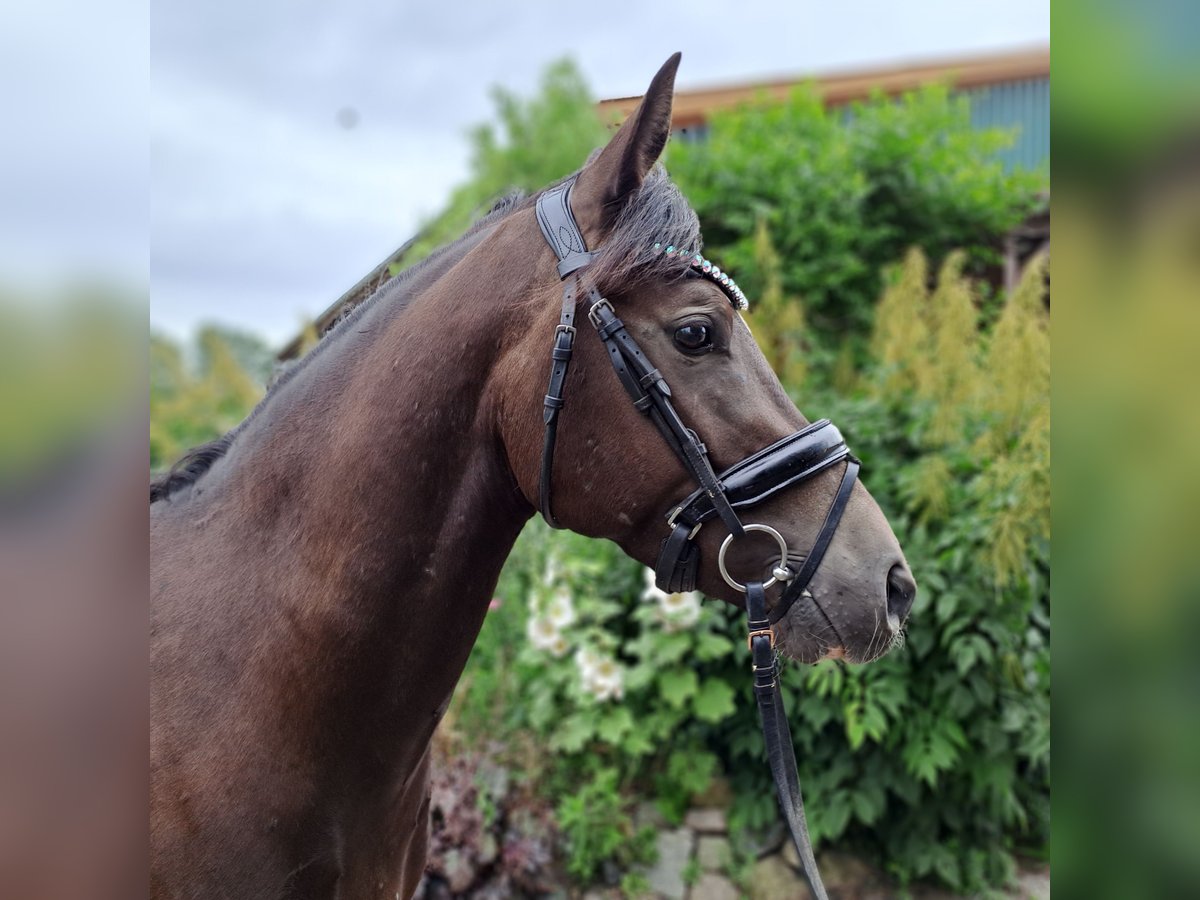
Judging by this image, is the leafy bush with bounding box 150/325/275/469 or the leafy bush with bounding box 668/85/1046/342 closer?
the leafy bush with bounding box 668/85/1046/342

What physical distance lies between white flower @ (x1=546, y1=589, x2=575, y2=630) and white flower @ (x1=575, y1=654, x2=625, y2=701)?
0.56ft

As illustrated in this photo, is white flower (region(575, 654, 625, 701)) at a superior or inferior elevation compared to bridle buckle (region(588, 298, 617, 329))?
inferior

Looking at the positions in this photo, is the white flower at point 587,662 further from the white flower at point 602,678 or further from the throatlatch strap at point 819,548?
the throatlatch strap at point 819,548

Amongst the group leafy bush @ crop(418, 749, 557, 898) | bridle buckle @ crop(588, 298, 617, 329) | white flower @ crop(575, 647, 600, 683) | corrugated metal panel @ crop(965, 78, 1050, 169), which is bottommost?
corrugated metal panel @ crop(965, 78, 1050, 169)

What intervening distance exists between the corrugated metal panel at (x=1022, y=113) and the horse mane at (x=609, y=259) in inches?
309

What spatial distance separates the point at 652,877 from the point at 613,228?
10.6 ft

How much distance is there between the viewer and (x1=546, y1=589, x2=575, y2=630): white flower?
12.3 feet

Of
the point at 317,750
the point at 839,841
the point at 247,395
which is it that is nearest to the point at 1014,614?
the point at 839,841

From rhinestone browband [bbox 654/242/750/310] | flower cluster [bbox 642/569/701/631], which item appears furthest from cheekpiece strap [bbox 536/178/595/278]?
flower cluster [bbox 642/569/701/631]

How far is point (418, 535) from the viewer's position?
137 cm

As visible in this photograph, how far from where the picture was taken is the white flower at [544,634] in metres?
3.78

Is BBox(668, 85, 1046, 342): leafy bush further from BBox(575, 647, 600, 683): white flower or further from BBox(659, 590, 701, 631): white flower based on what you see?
BBox(575, 647, 600, 683): white flower

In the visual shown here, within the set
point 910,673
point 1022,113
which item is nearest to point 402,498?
point 910,673
